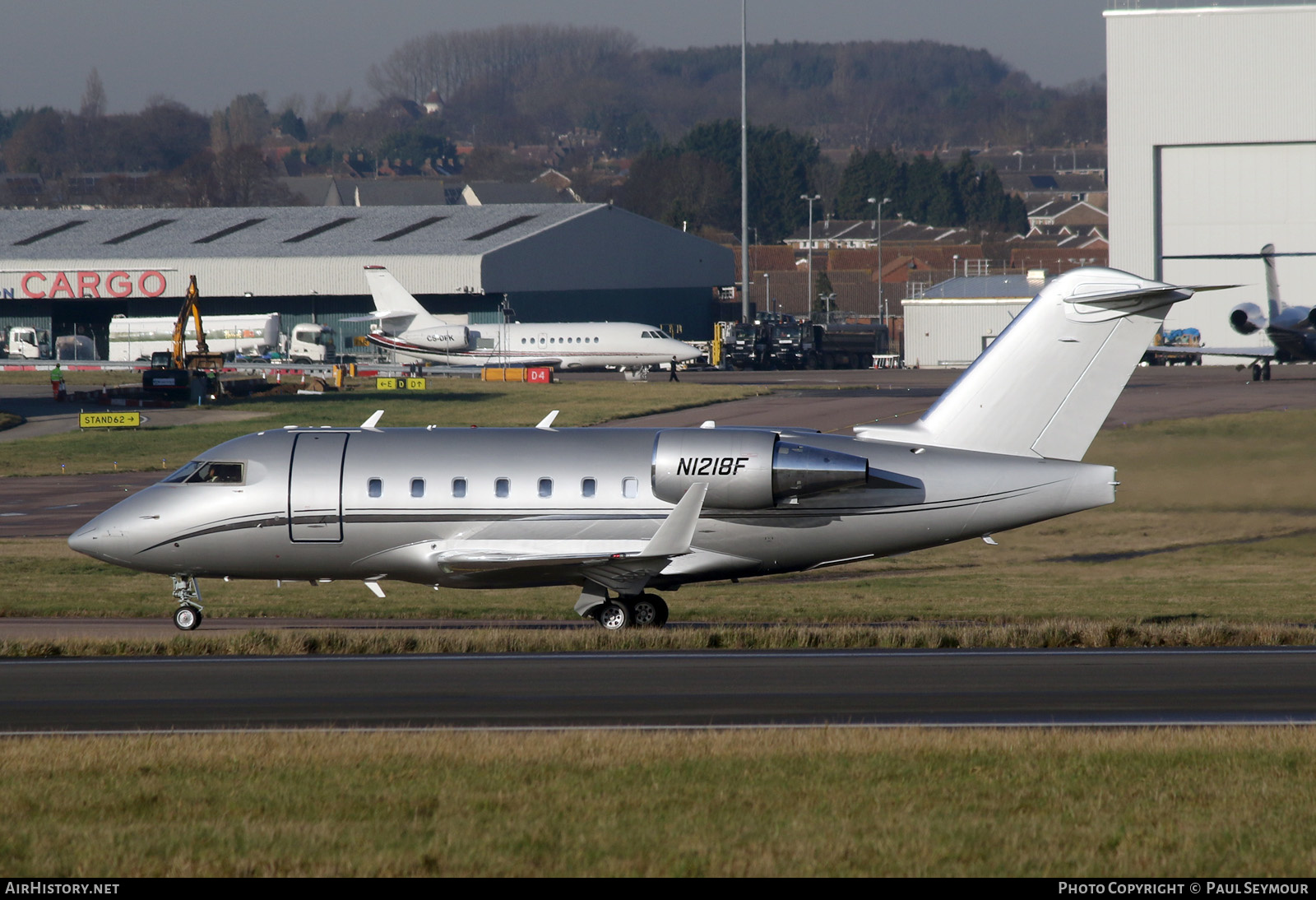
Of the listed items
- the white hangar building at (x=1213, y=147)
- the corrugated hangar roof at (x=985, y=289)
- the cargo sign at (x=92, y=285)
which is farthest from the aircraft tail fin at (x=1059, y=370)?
the cargo sign at (x=92, y=285)

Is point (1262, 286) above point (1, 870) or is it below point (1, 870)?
above

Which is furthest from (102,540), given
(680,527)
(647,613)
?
(680,527)

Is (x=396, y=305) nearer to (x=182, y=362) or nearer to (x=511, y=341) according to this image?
(x=511, y=341)

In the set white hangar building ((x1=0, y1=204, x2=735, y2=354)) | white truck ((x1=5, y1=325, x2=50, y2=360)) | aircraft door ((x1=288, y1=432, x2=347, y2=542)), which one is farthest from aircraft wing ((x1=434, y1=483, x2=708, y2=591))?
white truck ((x1=5, y1=325, x2=50, y2=360))

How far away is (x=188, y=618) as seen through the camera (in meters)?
26.5

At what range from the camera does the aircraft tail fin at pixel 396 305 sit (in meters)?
103

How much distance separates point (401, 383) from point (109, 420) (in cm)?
2128

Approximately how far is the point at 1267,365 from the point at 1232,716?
A: 70977 mm

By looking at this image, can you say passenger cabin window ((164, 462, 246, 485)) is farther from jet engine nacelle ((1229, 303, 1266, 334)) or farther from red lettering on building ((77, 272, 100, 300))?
red lettering on building ((77, 272, 100, 300))

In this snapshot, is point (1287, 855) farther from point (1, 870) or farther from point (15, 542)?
point (15, 542)

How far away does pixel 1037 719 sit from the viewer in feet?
58.2

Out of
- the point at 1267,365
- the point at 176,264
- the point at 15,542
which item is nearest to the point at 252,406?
the point at 15,542

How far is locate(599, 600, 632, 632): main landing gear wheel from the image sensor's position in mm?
25891

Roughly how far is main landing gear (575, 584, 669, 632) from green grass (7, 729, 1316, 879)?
9.16 meters
